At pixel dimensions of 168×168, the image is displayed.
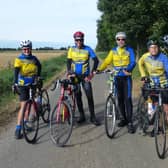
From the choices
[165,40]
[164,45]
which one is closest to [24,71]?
[164,45]

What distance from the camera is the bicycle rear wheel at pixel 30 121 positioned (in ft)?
25.1

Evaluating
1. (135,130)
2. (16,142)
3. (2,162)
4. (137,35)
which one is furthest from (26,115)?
(137,35)

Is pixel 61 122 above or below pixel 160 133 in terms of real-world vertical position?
above

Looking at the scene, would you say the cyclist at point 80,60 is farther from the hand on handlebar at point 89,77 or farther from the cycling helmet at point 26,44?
the cycling helmet at point 26,44

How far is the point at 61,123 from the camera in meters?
7.50

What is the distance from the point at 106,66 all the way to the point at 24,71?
1732 millimetres

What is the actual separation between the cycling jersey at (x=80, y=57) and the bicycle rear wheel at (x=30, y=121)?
1.36 meters

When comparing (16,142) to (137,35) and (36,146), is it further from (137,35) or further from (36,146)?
(137,35)

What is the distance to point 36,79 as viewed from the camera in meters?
8.32

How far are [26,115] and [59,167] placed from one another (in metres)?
1.94

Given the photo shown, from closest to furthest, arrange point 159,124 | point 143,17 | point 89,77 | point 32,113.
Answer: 1. point 159,124
2. point 32,113
3. point 89,77
4. point 143,17

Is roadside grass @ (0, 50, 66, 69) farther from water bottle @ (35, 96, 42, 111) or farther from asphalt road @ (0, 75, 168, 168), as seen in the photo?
asphalt road @ (0, 75, 168, 168)

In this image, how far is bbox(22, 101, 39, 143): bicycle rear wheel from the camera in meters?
7.66

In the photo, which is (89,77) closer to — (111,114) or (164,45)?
(111,114)
